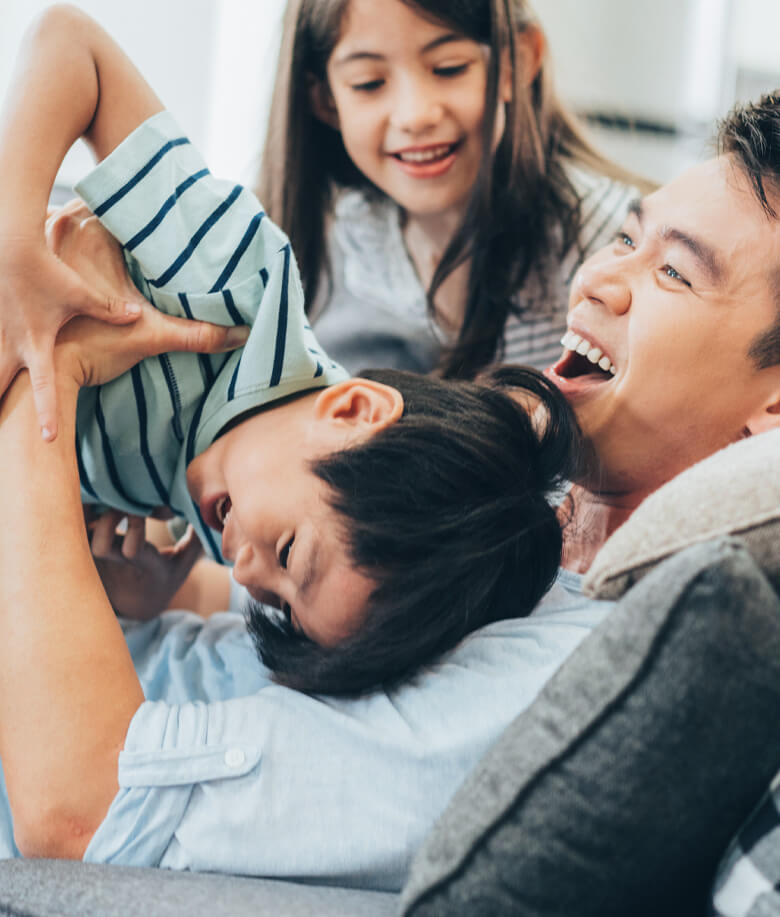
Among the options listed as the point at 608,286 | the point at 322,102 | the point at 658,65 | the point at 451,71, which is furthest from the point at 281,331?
the point at 658,65

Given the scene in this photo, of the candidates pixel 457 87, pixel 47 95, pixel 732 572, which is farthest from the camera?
pixel 457 87

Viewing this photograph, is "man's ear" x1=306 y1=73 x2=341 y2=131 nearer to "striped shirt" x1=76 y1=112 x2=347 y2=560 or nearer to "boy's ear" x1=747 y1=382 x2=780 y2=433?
"striped shirt" x1=76 y1=112 x2=347 y2=560

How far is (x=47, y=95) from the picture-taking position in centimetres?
91

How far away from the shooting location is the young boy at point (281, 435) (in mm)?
819

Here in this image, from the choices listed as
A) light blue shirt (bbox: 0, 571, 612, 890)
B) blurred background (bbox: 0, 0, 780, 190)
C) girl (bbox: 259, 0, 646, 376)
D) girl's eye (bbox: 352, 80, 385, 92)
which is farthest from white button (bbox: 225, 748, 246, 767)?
blurred background (bbox: 0, 0, 780, 190)

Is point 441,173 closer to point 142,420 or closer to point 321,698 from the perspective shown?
point 142,420

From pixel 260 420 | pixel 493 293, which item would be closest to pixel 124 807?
pixel 260 420

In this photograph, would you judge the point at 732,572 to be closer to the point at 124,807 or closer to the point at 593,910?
the point at 593,910

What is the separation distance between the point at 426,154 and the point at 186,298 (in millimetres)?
724

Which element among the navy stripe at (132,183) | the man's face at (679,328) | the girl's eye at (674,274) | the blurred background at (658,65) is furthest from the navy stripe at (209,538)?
the blurred background at (658,65)

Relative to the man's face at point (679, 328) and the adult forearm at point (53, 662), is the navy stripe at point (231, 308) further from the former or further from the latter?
the man's face at point (679, 328)

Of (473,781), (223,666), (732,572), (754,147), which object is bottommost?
(223,666)

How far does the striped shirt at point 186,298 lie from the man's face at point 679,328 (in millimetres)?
304

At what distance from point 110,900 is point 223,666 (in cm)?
43
